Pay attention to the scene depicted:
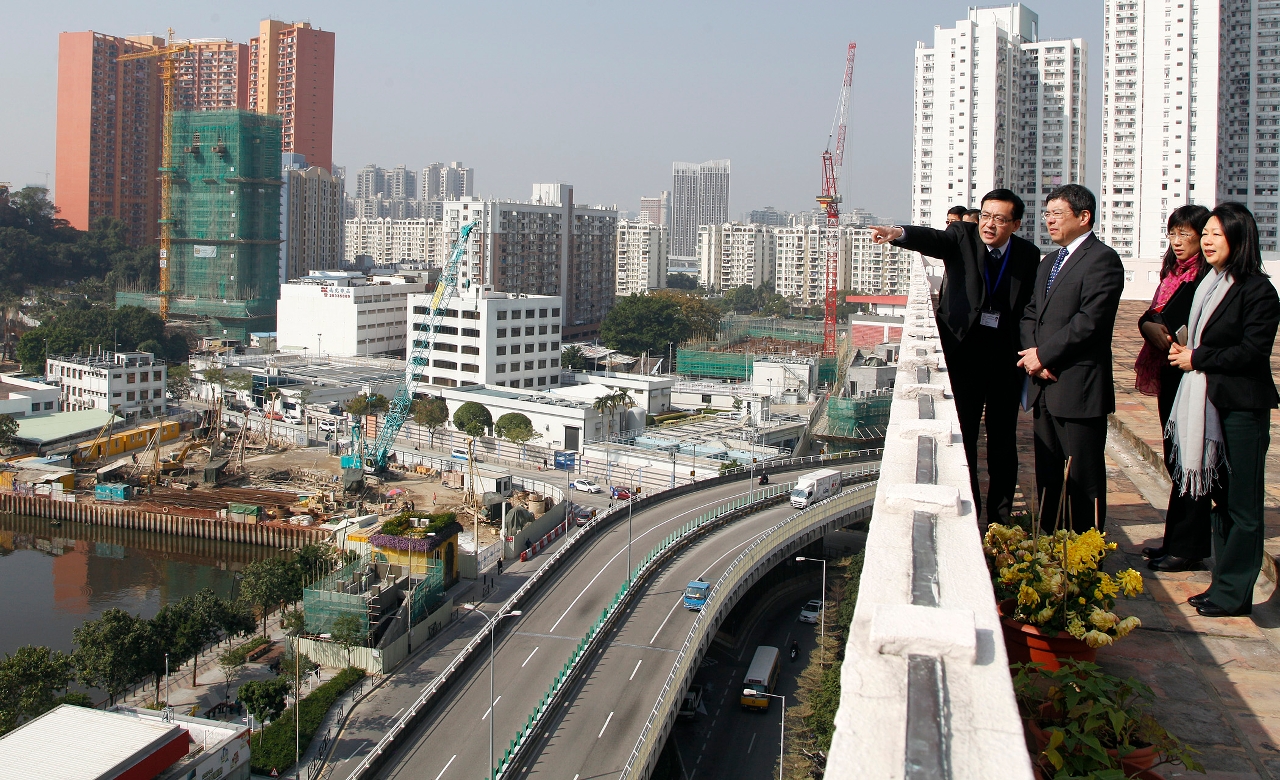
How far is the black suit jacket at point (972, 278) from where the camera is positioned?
2.46m

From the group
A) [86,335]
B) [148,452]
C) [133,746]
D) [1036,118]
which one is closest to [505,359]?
[148,452]

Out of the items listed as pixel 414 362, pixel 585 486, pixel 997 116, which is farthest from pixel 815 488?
pixel 997 116

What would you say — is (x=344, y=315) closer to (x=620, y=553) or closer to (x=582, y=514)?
(x=582, y=514)

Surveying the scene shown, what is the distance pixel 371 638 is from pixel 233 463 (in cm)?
1124

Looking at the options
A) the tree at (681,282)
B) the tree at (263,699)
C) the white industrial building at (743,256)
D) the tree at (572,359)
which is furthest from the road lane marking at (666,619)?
the tree at (681,282)

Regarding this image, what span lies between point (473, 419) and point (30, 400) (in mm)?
Result: 9857

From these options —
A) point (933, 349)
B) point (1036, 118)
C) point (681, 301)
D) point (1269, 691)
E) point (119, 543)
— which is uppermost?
point (1036, 118)

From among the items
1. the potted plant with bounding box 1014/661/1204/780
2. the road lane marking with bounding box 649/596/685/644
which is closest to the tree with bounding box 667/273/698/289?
the road lane marking with bounding box 649/596/685/644

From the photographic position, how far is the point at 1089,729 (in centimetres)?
136

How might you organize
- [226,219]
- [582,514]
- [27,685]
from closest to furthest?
1. [27,685]
2. [582,514]
3. [226,219]

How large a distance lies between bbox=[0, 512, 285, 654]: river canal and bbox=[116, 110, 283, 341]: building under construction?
17.4 meters

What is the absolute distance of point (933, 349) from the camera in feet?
9.53

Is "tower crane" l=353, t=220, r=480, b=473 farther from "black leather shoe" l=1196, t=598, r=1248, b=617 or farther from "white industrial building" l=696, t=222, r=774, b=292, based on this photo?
"white industrial building" l=696, t=222, r=774, b=292

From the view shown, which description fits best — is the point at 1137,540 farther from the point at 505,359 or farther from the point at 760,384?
the point at 760,384
